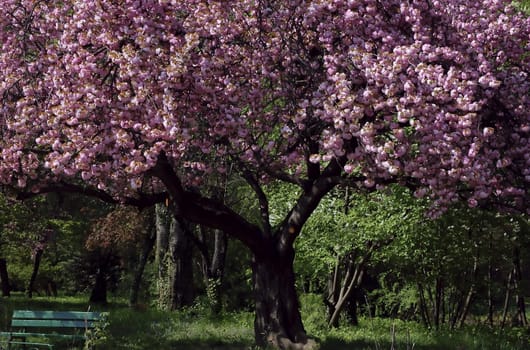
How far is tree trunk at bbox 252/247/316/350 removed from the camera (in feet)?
42.6

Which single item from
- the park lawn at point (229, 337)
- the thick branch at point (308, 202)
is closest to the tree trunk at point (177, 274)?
the park lawn at point (229, 337)

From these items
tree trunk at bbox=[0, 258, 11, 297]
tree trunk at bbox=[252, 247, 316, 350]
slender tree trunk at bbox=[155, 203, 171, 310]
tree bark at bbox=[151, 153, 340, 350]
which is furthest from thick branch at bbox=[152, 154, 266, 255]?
tree trunk at bbox=[0, 258, 11, 297]

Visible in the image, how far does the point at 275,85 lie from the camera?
38.4 feet

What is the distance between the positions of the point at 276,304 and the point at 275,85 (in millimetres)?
4205

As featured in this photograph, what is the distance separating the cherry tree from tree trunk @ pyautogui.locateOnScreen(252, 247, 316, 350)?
2.29 meters

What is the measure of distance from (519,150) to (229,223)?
5419 mm

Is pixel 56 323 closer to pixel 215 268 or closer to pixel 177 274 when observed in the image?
pixel 177 274

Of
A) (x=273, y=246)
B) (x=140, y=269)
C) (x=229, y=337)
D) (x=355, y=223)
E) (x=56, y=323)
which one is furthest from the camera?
(x=140, y=269)

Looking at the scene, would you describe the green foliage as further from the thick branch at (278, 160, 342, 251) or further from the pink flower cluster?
the pink flower cluster

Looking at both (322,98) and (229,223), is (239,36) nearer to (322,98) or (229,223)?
(322,98)

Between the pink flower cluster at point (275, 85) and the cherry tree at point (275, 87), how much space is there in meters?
0.03

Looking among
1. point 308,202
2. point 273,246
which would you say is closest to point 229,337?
point 273,246

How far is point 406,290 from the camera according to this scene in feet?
79.3

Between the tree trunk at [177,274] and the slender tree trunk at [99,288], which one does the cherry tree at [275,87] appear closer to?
the tree trunk at [177,274]
